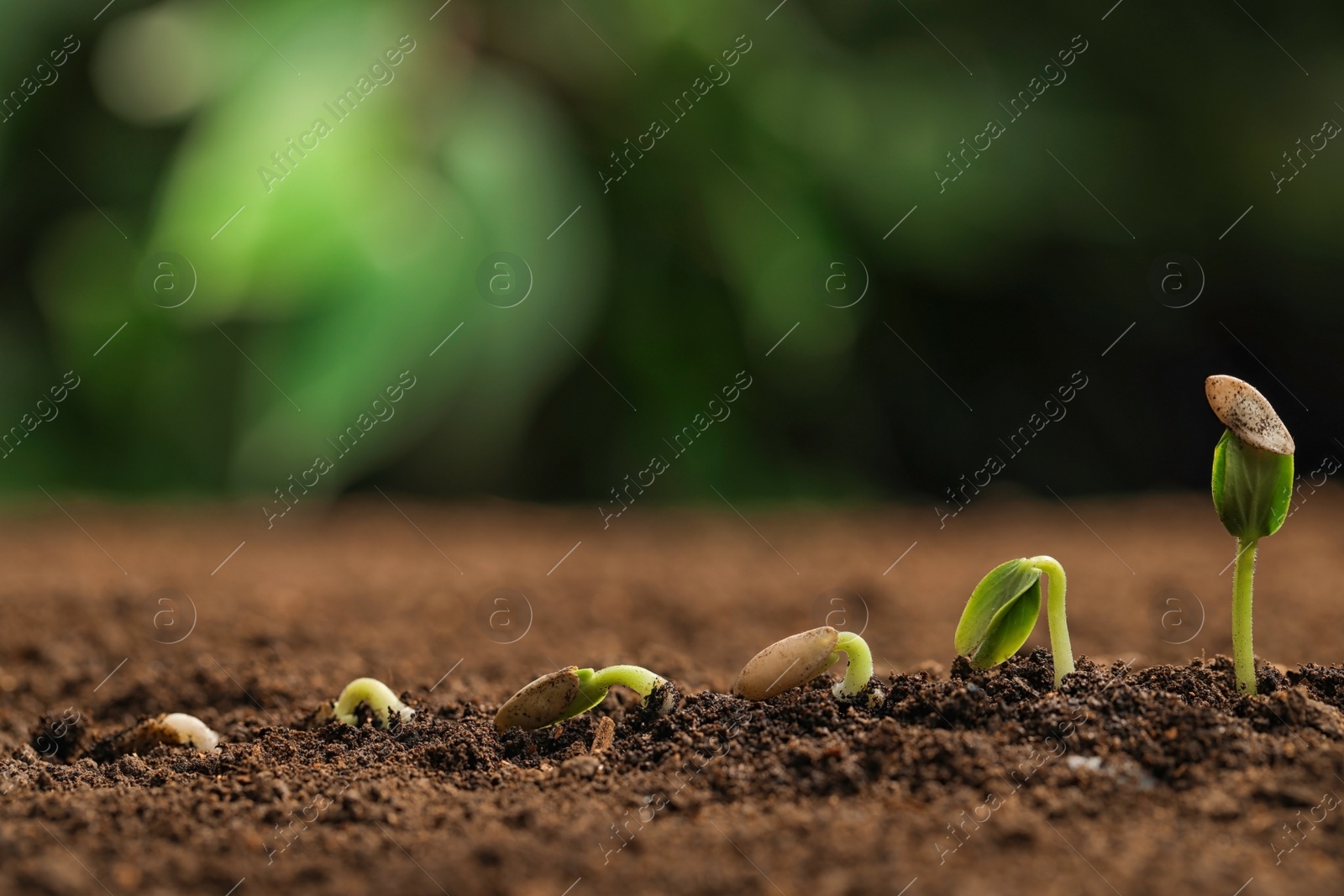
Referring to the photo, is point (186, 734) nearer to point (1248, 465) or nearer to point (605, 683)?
point (605, 683)

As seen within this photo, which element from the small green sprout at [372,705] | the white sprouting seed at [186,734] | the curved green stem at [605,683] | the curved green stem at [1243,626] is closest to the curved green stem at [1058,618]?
the curved green stem at [1243,626]

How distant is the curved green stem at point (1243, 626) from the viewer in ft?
2.48

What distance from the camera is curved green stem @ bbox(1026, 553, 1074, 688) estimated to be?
76 cm

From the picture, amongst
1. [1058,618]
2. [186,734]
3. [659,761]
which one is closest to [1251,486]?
[1058,618]

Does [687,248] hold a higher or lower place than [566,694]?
higher

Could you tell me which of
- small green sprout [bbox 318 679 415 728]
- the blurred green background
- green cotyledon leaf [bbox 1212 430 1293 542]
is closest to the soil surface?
small green sprout [bbox 318 679 415 728]

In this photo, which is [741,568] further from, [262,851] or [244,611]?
[262,851]

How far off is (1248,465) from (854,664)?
28 centimetres

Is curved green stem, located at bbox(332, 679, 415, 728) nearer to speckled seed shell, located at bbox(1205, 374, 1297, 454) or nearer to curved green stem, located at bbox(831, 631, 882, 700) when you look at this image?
curved green stem, located at bbox(831, 631, 882, 700)

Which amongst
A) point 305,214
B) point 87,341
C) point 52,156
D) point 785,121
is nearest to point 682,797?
point 305,214

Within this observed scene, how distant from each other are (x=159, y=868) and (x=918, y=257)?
105 inches

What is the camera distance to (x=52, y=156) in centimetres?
309

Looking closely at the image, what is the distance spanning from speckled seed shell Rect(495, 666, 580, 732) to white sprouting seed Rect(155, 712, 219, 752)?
26 centimetres

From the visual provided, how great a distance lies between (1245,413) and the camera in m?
0.72
